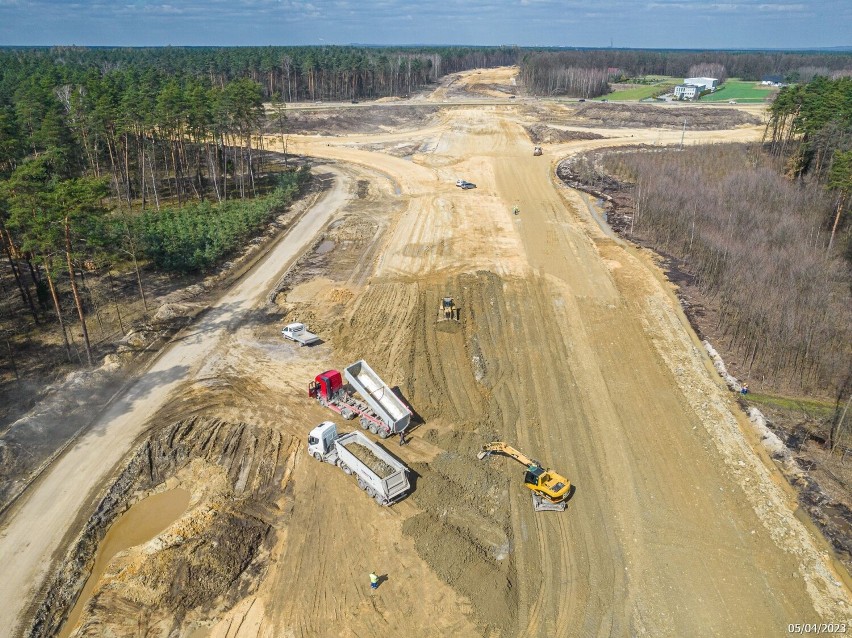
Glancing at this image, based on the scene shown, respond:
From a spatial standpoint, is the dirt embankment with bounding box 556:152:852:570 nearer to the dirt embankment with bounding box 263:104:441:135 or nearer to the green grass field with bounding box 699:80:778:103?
the dirt embankment with bounding box 263:104:441:135

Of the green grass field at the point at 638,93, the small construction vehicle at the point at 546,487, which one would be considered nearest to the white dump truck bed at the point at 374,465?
the small construction vehicle at the point at 546,487

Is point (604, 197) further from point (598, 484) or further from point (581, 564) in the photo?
point (581, 564)

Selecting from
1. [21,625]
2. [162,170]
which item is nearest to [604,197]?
[162,170]

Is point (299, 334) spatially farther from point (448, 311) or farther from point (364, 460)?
point (364, 460)

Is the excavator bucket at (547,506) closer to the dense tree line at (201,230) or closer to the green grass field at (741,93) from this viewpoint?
the dense tree line at (201,230)

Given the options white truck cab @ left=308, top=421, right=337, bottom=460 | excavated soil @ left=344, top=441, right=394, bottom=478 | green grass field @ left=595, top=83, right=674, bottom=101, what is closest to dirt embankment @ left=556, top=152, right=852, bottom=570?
excavated soil @ left=344, top=441, right=394, bottom=478
